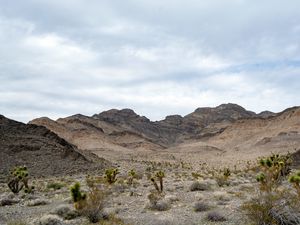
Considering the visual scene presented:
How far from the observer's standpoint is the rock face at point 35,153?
4938 cm

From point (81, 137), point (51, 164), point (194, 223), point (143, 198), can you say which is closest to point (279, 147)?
point (81, 137)

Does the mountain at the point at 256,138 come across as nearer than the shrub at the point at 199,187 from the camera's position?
No

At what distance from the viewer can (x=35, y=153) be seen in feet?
177

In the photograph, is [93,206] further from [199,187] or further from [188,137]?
[188,137]

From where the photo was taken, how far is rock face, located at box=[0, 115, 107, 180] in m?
49.4

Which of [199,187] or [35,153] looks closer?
[199,187]

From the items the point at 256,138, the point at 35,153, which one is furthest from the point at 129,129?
the point at 35,153

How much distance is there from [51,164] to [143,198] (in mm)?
29373

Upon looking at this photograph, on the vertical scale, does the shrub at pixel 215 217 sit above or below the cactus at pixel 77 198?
below

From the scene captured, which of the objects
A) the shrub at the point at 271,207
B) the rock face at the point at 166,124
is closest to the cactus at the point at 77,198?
the shrub at the point at 271,207

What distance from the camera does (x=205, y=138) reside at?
15412 centimetres

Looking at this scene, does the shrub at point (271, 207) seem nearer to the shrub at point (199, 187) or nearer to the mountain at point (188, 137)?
the shrub at point (199, 187)

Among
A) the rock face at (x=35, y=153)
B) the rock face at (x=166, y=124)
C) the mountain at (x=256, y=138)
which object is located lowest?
the rock face at (x=35, y=153)

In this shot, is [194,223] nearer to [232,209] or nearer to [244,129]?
[232,209]
